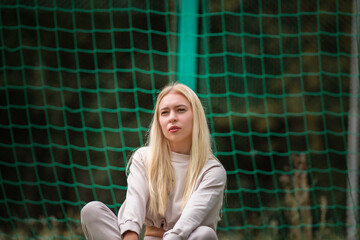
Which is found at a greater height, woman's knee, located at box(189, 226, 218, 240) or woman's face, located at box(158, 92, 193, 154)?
woman's face, located at box(158, 92, 193, 154)

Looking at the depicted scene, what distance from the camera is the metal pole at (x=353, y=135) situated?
2.87 metres

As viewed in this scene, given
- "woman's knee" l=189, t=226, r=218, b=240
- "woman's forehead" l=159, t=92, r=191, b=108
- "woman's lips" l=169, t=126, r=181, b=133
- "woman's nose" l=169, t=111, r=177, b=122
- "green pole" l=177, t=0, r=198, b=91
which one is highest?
"green pole" l=177, t=0, r=198, b=91

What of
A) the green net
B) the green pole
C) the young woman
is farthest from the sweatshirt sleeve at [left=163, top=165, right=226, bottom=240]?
the green net

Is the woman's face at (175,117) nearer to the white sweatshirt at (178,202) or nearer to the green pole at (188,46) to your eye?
the white sweatshirt at (178,202)

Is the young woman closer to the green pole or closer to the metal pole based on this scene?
the green pole

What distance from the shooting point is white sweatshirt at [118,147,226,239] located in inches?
61.6

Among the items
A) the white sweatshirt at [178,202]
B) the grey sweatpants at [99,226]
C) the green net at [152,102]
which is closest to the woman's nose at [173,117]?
the white sweatshirt at [178,202]

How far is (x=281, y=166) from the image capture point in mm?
3121

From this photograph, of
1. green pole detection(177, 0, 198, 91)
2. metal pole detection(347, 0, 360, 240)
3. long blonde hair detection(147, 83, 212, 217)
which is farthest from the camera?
metal pole detection(347, 0, 360, 240)

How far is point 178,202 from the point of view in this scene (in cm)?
171

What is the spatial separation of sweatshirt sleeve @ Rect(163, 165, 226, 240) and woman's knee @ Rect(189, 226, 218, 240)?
0.01 metres

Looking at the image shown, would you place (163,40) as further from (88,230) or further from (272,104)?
(88,230)

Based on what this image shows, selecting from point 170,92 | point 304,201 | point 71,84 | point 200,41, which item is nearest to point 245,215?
point 304,201

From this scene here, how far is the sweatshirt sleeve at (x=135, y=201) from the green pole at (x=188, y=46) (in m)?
0.48
